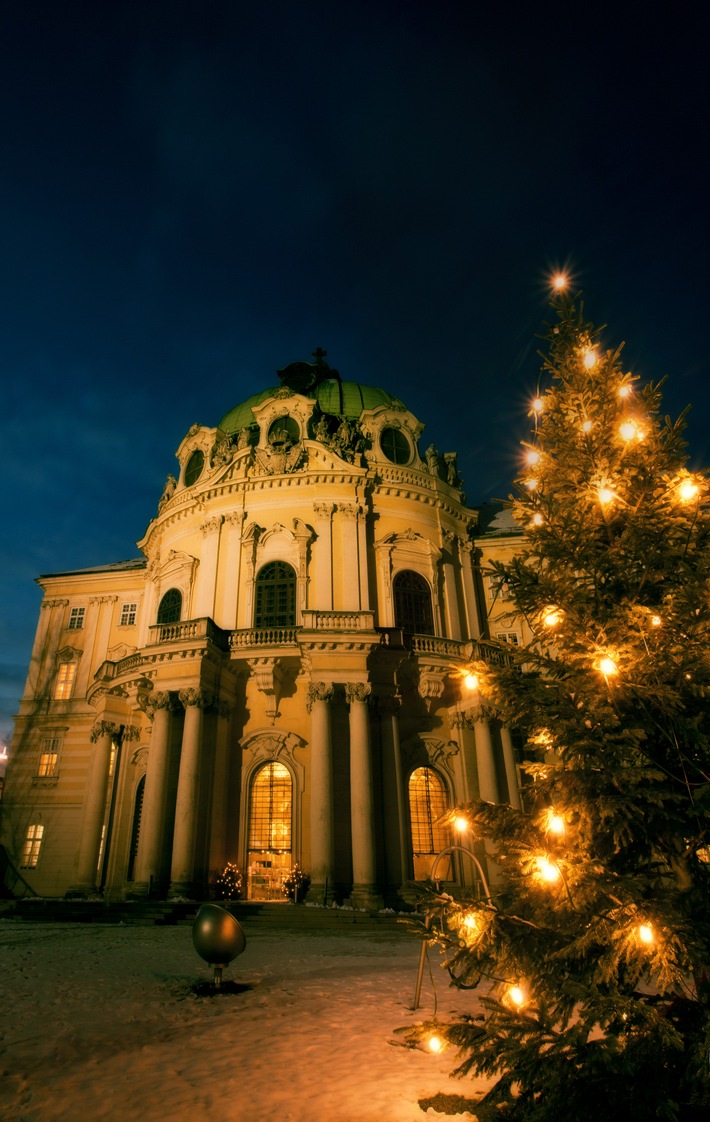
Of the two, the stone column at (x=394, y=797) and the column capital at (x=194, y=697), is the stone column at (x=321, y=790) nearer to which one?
the stone column at (x=394, y=797)

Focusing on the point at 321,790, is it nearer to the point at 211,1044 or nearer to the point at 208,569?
the point at 208,569

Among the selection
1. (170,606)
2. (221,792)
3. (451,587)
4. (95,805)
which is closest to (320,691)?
(221,792)

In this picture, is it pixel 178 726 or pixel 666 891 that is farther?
pixel 178 726

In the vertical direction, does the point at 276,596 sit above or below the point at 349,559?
below

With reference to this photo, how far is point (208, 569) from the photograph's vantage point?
2647 cm

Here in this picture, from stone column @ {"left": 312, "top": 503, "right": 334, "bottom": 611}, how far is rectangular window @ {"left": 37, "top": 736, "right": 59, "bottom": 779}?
1577 centimetres

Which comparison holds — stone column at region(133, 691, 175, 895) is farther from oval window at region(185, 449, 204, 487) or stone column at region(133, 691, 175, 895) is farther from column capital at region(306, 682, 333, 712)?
oval window at region(185, 449, 204, 487)

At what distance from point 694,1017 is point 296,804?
62.6 feet

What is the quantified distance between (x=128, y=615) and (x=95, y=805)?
34.4ft

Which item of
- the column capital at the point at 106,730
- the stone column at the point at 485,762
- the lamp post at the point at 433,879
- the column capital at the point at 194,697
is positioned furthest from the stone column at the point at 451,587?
the lamp post at the point at 433,879

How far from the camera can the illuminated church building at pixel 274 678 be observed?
21.0 metres

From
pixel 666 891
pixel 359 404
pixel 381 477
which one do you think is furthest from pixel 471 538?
pixel 666 891

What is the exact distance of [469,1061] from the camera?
13.1 ft

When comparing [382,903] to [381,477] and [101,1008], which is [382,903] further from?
[381,477]
